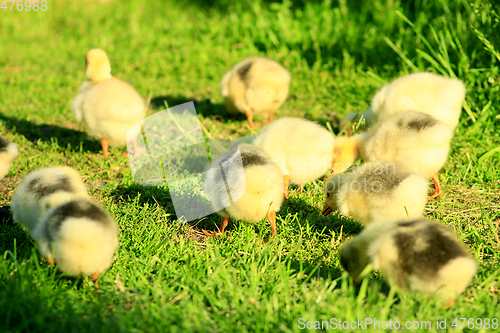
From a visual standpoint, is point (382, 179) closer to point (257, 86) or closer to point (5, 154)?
point (257, 86)

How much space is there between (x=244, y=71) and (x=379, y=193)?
3.23 m

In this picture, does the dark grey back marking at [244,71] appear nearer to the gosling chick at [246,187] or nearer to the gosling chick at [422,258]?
the gosling chick at [246,187]

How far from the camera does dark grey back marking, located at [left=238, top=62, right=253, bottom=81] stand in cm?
583

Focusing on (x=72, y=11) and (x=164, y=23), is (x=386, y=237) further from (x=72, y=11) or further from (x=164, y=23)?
(x=72, y=11)

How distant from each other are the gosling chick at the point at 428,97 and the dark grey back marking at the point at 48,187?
10.7ft

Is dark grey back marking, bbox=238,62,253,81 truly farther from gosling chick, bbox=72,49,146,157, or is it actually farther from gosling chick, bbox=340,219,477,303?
gosling chick, bbox=340,219,477,303

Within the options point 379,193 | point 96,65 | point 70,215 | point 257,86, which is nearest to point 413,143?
point 379,193

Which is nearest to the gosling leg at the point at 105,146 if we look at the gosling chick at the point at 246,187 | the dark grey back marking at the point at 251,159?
the gosling chick at the point at 246,187

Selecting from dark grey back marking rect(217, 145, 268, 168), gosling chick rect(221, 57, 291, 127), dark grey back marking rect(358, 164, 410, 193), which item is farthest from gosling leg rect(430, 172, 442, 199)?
gosling chick rect(221, 57, 291, 127)

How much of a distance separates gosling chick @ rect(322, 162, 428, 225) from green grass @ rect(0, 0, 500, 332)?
35 centimetres

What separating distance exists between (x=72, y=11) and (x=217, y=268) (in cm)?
996

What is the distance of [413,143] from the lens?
3.82 m

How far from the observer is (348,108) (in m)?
6.25

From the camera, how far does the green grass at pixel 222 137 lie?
255cm
